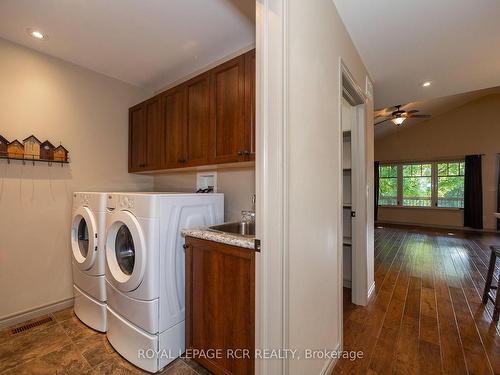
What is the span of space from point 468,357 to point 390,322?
0.50 meters

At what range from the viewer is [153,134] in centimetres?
242

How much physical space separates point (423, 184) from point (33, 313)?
9116mm

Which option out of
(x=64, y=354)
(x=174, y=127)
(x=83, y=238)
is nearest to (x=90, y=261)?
(x=83, y=238)

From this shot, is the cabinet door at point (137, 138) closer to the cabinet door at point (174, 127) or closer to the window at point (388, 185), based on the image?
the cabinet door at point (174, 127)

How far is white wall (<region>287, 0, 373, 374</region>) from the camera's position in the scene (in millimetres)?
1044

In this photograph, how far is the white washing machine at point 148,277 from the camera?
56.7 inches

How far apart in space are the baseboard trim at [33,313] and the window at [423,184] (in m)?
8.59

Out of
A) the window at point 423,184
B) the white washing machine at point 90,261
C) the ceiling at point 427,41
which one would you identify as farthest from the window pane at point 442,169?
the white washing machine at point 90,261

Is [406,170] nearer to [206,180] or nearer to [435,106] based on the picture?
[435,106]

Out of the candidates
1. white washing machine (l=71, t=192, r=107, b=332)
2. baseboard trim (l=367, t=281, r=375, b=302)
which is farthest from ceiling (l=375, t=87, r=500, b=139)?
white washing machine (l=71, t=192, r=107, b=332)

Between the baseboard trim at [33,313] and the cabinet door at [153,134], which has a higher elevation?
the cabinet door at [153,134]

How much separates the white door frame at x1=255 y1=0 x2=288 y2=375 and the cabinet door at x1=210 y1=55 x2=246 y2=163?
71 cm

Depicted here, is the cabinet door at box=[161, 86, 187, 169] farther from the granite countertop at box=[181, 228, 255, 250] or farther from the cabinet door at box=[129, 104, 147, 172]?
the granite countertop at box=[181, 228, 255, 250]

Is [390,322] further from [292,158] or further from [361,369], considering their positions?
[292,158]
